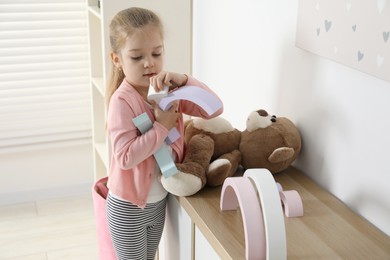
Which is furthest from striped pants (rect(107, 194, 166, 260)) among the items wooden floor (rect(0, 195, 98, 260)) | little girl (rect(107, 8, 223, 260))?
wooden floor (rect(0, 195, 98, 260))

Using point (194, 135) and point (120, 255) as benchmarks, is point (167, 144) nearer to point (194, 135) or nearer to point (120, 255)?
point (194, 135)

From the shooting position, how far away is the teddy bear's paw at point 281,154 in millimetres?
1352

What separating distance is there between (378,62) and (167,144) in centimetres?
55

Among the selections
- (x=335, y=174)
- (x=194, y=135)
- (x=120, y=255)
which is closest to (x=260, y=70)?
(x=194, y=135)

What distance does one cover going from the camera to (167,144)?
137 centimetres

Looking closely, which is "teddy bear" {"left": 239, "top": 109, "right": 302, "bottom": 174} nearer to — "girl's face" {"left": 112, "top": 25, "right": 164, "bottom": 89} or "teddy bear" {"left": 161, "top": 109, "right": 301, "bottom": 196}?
"teddy bear" {"left": 161, "top": 109, "right": 301, "bottom": 196}

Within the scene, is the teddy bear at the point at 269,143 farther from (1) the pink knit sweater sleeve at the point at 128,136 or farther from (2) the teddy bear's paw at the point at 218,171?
(1) the pink knit sweater sleeve at the point at 128,136

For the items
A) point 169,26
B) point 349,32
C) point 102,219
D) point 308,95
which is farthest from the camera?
point 169,26

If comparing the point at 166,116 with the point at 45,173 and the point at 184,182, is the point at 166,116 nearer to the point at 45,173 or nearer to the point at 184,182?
the point at 184,182

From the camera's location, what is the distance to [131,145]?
4.19 ft

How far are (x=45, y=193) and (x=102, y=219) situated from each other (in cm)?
141

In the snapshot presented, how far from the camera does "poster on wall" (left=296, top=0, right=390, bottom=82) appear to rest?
43.1 inches

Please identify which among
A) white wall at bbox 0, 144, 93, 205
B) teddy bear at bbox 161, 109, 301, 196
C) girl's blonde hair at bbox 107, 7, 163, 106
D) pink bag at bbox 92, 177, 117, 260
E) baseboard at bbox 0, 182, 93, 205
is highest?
girl's blonde hair at bbox 107, 7, 163, 106

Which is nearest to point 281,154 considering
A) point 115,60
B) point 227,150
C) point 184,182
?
point 227,150
